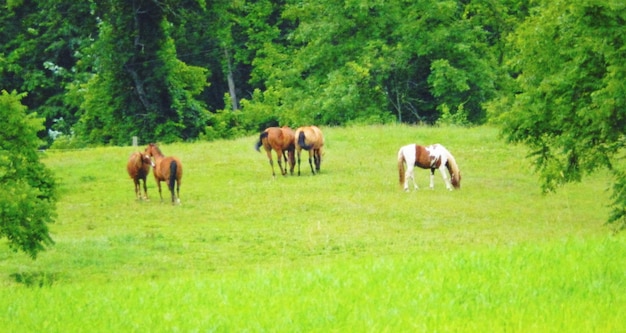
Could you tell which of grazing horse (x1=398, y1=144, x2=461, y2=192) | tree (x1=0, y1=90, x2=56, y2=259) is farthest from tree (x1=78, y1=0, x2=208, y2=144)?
tree (x1=0, y1=90, x2=56, y2=259)

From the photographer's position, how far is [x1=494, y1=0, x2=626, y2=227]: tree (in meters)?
20.9

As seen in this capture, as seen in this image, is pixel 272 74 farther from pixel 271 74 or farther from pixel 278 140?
pixel 278 140

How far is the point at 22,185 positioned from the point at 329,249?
6866 mm

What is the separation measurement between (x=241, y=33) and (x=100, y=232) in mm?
47474

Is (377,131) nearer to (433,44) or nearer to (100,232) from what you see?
(433,44)

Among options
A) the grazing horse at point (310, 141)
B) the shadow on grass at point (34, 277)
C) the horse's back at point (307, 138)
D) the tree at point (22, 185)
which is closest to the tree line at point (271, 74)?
the grazing horse at point (310, 141)

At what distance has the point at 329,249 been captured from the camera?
22875 mm

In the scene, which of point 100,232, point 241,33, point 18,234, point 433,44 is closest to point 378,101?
point 433,44

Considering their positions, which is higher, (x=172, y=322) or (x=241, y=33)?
(x=241, y=33)

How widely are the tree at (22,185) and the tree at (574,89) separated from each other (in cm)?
968

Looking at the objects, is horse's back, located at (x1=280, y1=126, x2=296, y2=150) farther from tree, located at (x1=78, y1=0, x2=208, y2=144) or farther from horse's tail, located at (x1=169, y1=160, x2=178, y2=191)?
tree, located at (x1=78, y1=0, x2=208, y2=144)

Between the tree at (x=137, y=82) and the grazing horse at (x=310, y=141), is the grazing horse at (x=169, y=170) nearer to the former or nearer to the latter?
the grazing horse at (x=310, y=141)

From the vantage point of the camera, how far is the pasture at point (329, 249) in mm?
10141

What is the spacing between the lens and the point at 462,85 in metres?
53.4
